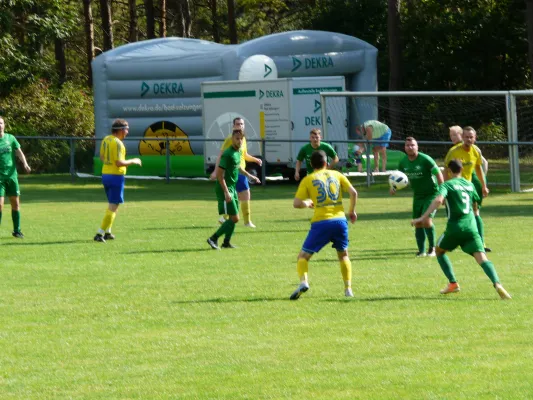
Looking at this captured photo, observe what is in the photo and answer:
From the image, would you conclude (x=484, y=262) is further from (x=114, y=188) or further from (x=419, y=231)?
(x=114, y=188)

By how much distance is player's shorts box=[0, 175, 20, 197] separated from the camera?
1917cm

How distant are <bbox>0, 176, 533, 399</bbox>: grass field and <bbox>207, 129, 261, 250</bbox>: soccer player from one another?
0.34m

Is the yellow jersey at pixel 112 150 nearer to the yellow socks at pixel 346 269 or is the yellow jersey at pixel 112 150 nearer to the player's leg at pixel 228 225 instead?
the player's leg at pixel 228 225

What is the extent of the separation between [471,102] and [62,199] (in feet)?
53.2

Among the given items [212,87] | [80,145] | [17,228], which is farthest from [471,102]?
[17,228]

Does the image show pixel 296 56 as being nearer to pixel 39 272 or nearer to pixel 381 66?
pixel 381 66

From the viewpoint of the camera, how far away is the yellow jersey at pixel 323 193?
12289mm

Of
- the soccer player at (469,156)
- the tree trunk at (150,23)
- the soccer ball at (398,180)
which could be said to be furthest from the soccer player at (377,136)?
the tree trunk at (150,23)

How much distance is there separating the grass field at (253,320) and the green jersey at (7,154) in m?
1.10

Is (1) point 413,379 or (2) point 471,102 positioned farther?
(2) point 471,102

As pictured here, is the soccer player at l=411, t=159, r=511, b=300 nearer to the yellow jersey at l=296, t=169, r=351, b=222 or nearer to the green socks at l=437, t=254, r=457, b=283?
Answer: the green socks at l=437, t=254, r=457, b=283

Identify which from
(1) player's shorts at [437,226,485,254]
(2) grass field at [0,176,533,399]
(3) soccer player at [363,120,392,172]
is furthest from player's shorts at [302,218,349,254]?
(3) soccer player at [363,120,392,172]

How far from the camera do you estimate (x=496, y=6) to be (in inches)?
1820

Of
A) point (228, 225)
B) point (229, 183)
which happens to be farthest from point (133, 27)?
point (228, 225)
